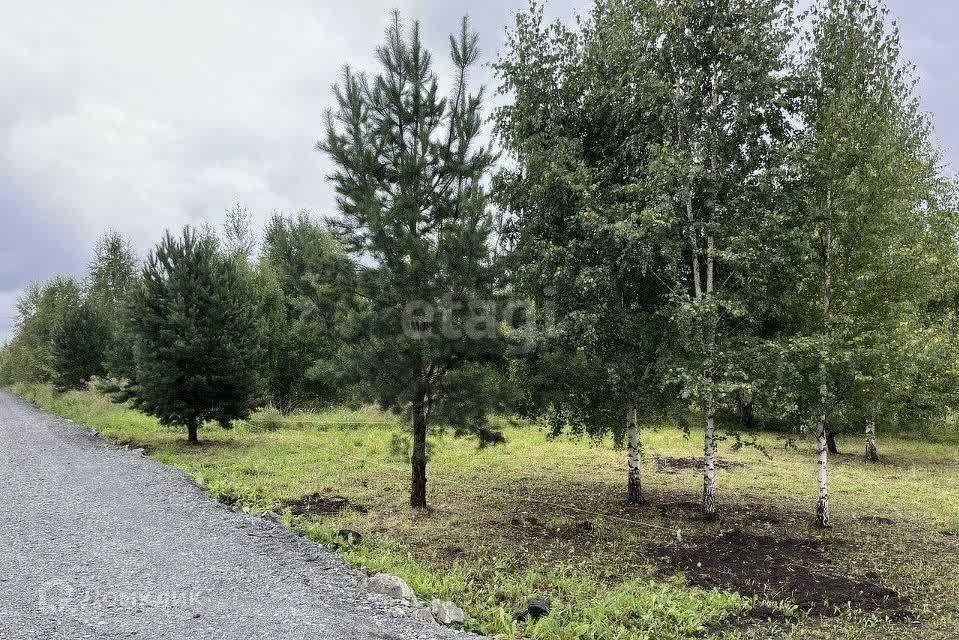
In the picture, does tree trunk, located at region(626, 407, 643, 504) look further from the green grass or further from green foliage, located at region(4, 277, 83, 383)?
green foliage, located at region(4, 277, 83, 383)

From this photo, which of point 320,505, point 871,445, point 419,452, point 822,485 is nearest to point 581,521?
point 419,452

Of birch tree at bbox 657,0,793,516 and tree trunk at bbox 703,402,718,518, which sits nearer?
birch tree at bbox 657,0,793,516

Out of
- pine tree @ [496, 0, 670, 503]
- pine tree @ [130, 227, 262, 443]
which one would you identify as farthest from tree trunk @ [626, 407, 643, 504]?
pine tree @ [130, 227, 262, 443]

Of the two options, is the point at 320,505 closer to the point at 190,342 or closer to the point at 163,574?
the point at 163,574

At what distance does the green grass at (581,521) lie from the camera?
18.4ft

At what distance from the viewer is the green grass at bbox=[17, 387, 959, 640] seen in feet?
18.4

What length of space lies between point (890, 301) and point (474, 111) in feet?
24.6

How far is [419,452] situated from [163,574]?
12.7ft

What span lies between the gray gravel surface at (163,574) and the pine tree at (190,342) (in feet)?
17.5

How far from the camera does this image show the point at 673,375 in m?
8.87

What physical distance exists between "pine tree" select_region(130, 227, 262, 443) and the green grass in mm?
1228

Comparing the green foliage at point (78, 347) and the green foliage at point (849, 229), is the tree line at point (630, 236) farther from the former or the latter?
the green foliage at point (78, 347)

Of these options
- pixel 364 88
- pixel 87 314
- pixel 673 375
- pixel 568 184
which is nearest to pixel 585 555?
pixel 673 375

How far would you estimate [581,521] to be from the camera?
913cm
